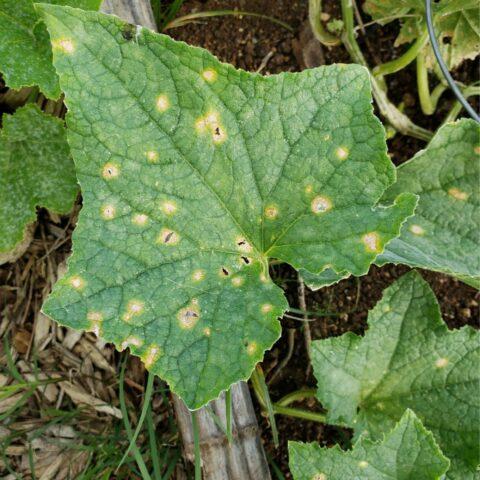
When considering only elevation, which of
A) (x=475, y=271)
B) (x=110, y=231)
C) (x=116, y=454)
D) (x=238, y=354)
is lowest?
(x=116, y=454)

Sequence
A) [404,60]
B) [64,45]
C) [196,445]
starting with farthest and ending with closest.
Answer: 1. [404,60]
2. [196,445]
3. [64,45]

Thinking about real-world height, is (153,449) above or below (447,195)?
below

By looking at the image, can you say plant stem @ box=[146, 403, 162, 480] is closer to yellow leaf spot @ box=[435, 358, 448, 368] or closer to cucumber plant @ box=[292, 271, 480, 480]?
cucumber plant @ box=[292, 271, 480, 480]

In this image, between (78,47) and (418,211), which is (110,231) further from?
(418,211)

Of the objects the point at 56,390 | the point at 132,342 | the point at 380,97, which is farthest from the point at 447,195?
the point at 56,390

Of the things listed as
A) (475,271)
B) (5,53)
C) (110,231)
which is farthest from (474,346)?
(5,53)

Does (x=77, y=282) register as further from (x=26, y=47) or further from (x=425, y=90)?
(x=425, y=90)

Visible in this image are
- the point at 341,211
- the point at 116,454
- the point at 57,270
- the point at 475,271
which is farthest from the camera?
the point at 57,270
